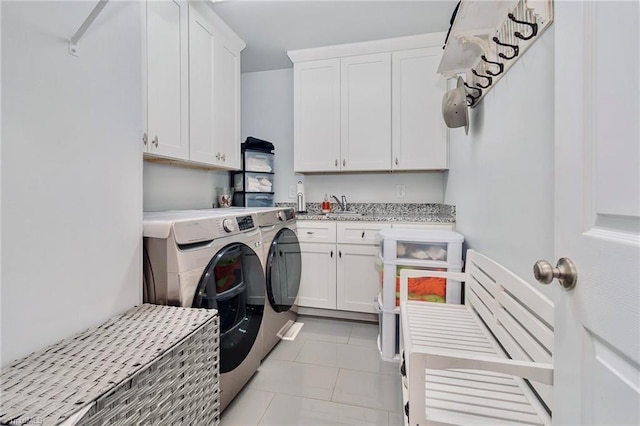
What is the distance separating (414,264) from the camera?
186 centimetres

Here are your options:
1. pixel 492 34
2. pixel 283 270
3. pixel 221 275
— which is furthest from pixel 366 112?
pixel 221 275

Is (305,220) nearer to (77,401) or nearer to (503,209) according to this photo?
(503,209)

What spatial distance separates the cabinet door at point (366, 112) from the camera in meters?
2.56

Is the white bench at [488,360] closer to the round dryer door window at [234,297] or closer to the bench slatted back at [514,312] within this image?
the bench slatted back at [514,312]

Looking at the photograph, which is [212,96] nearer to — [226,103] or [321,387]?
[226,103]

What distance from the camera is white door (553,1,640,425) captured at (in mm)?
449

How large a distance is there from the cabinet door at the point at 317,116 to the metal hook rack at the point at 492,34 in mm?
1191

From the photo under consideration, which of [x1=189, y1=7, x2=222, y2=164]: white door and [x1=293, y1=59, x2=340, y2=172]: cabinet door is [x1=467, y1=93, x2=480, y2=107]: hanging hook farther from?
[x1=189, y1=7, x2=222, y2=164]: white door

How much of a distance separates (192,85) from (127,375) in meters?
1.91

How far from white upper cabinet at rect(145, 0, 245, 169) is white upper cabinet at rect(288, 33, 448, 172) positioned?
637 millimetres

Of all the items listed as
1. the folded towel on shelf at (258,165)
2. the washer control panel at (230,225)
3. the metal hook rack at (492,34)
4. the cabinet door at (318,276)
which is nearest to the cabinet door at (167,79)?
the washer control panel at (230,225)

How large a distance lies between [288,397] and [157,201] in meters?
1.57

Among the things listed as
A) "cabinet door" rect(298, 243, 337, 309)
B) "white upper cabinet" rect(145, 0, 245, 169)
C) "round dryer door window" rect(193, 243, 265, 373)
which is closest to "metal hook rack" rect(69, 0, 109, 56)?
"white upper cabinet" rect(145, 0, 245, 169)

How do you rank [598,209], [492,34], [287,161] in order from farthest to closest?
[287,161] < [492,34] < [598,209]
